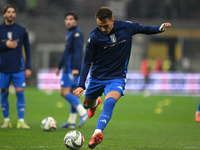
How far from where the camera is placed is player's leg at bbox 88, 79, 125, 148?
6007 mm

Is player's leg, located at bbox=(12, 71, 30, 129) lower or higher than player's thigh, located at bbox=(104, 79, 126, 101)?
lower

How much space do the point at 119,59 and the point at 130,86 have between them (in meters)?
18.7

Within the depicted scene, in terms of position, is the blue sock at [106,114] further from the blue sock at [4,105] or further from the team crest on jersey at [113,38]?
the blue sock at [4,105]

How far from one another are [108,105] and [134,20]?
82.8ft

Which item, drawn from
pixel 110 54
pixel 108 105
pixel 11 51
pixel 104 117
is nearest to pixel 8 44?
pixel 11 51

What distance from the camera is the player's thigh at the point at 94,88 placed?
718cm

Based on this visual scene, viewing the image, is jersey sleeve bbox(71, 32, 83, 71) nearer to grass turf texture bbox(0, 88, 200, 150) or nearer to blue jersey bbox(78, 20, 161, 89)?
grass turf texture bbox(0, 88, 200, 150)

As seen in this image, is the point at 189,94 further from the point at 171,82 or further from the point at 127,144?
the point at 127,144

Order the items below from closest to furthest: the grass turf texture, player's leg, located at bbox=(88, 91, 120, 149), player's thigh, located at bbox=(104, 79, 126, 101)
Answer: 1. player's leg, located at bbox=(88, 91, 120, 149)
2. player's thigh, located at bbox=(104, 79, 126, 101)
3. the grass turf texture

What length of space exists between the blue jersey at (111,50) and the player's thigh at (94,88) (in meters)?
0.09

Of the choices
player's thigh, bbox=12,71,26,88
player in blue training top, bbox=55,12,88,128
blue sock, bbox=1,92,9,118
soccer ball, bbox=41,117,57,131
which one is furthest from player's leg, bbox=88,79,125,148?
blue sock, bbox=1,92,9,118

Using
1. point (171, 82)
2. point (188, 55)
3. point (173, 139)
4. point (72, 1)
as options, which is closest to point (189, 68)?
point (188, 55)

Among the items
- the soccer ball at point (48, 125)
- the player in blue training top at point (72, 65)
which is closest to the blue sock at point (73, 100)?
the player in blue training top at point (72, 65)

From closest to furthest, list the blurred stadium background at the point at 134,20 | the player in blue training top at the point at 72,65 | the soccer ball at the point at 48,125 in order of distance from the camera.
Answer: the soccer ball at the point at 48,125 → the player in blue training top at the point at 72,65 → the blurred stadium background at the point at 134,20
